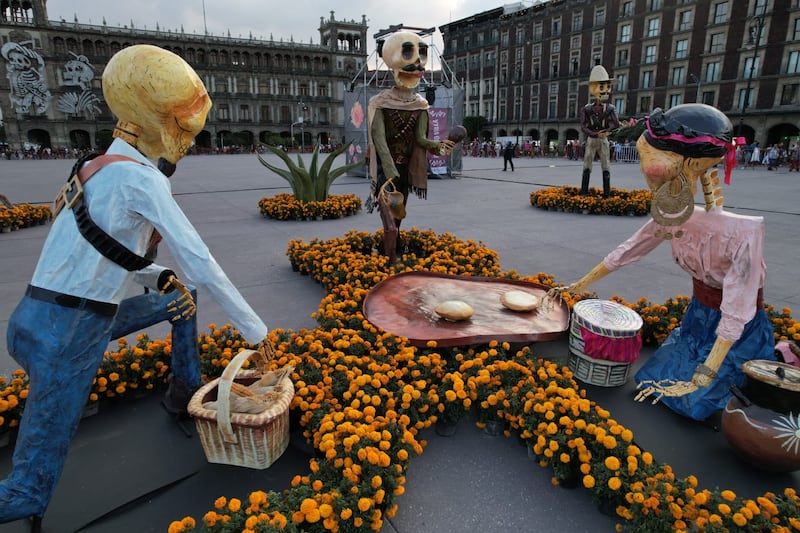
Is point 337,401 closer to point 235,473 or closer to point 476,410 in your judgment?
point 235,473

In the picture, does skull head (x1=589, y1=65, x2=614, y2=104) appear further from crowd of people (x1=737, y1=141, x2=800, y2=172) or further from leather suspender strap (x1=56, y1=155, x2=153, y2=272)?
crowd of people (x1=737, y1=141, x2=800, y2=172)

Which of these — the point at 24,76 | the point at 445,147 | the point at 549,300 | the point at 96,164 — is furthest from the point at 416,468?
the point at 24,76

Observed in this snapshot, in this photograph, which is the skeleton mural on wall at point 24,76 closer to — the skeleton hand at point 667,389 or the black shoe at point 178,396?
the black shoe at point 178,396

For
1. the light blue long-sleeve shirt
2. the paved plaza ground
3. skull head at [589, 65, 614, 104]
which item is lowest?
the paved plaza ground

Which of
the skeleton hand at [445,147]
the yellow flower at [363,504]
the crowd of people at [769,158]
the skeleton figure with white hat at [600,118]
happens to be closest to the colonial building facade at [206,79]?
the crowd of people at [769,158]

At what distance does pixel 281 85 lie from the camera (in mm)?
62969

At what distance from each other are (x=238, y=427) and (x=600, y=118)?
29.6 ft

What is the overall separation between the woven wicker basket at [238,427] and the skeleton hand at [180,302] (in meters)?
0.36

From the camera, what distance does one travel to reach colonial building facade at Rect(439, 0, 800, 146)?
116 ft

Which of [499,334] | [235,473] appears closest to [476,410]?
[499,334]

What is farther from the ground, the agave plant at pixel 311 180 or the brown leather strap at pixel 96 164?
the brown leather strap at pixel 96 164

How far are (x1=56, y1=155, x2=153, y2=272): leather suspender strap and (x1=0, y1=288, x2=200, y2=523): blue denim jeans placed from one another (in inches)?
9.2

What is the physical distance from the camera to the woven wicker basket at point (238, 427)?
6.29 ft

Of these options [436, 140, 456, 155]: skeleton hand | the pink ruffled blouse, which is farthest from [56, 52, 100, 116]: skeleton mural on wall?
the pink ruffled blouse
